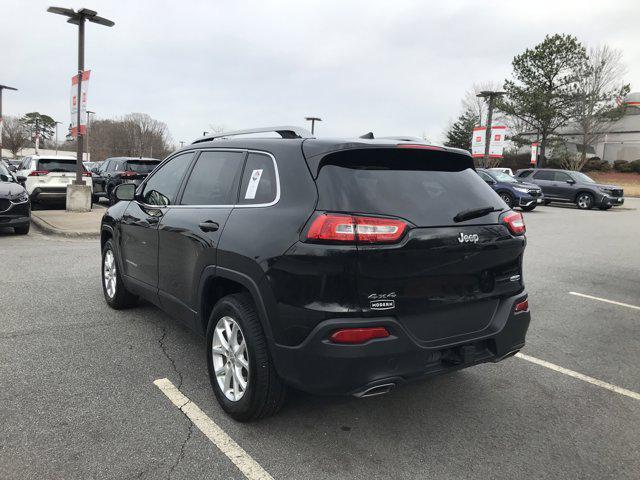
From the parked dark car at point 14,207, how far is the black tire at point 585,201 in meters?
22.3

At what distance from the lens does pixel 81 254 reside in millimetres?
8352

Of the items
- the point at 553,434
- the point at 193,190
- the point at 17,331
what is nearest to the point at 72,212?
the point at 17,331

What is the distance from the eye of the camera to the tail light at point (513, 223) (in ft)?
10.4

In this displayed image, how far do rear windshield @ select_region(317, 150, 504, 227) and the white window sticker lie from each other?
534 mm

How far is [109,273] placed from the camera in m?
5.38

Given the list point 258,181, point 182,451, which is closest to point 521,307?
point 258,181

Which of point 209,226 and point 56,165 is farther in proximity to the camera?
point 56,165

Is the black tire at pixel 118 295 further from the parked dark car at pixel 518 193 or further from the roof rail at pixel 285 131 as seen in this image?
the parked dark car at pixel 518 193

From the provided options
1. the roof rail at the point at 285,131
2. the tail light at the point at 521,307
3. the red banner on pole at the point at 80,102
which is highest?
the red banner on pole at the point at 80,102

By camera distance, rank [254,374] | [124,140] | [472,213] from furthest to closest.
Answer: [124,140]
[472,213]
[254,374]

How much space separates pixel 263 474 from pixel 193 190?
2124 mm

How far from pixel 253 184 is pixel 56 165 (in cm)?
1417

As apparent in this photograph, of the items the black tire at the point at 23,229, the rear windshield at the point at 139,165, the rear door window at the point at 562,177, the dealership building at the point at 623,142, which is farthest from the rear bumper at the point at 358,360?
the dealership building at the point at 623,142

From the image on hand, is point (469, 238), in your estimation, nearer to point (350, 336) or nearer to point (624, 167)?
point (350, 336)
